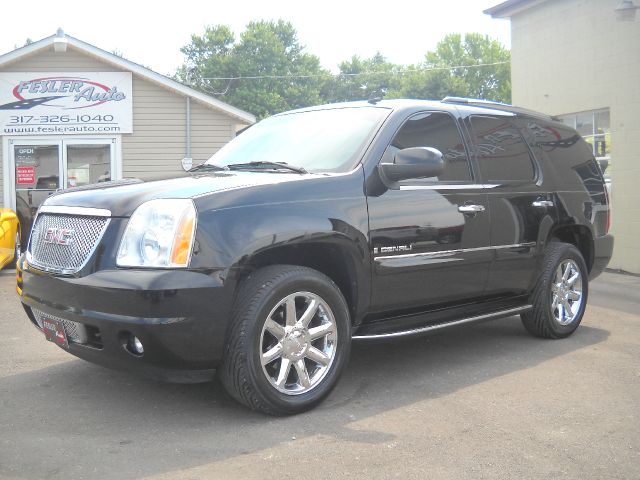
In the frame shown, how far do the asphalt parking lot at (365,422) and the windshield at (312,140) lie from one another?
1440mm

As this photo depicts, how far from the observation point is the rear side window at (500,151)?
17.5ft

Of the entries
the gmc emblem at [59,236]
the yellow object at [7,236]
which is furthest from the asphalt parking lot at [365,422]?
the yellow object at [7,236]

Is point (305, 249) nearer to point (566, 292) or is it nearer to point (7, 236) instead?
point (566, 292)

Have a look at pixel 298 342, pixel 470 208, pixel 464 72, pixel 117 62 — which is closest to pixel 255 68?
pixel 464 72

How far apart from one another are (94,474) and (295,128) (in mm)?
2776

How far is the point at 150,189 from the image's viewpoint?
3.93m

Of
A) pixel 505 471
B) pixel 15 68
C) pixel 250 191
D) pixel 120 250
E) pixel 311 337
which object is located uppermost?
pixel 15 68

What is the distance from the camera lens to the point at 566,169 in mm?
6129

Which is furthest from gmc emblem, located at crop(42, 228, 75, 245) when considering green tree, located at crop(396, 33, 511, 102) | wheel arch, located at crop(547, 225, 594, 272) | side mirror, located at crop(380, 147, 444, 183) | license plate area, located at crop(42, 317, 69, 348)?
green tree, located at crop(396, 33, 511, 102)

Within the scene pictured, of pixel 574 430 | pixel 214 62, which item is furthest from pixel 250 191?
pixel 214 62

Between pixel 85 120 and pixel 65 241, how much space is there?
10.5 metres

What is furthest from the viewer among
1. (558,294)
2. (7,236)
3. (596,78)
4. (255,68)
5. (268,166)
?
(255,68)

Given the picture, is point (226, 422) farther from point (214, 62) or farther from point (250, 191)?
point (214, 62)

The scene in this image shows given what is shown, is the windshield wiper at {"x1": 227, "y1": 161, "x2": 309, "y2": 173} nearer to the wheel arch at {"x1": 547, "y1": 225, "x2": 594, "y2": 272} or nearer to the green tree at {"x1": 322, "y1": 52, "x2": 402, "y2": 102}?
the wheel arch at {"x1": 547, "y1": 225, "x2": 594, "y2": 272}
